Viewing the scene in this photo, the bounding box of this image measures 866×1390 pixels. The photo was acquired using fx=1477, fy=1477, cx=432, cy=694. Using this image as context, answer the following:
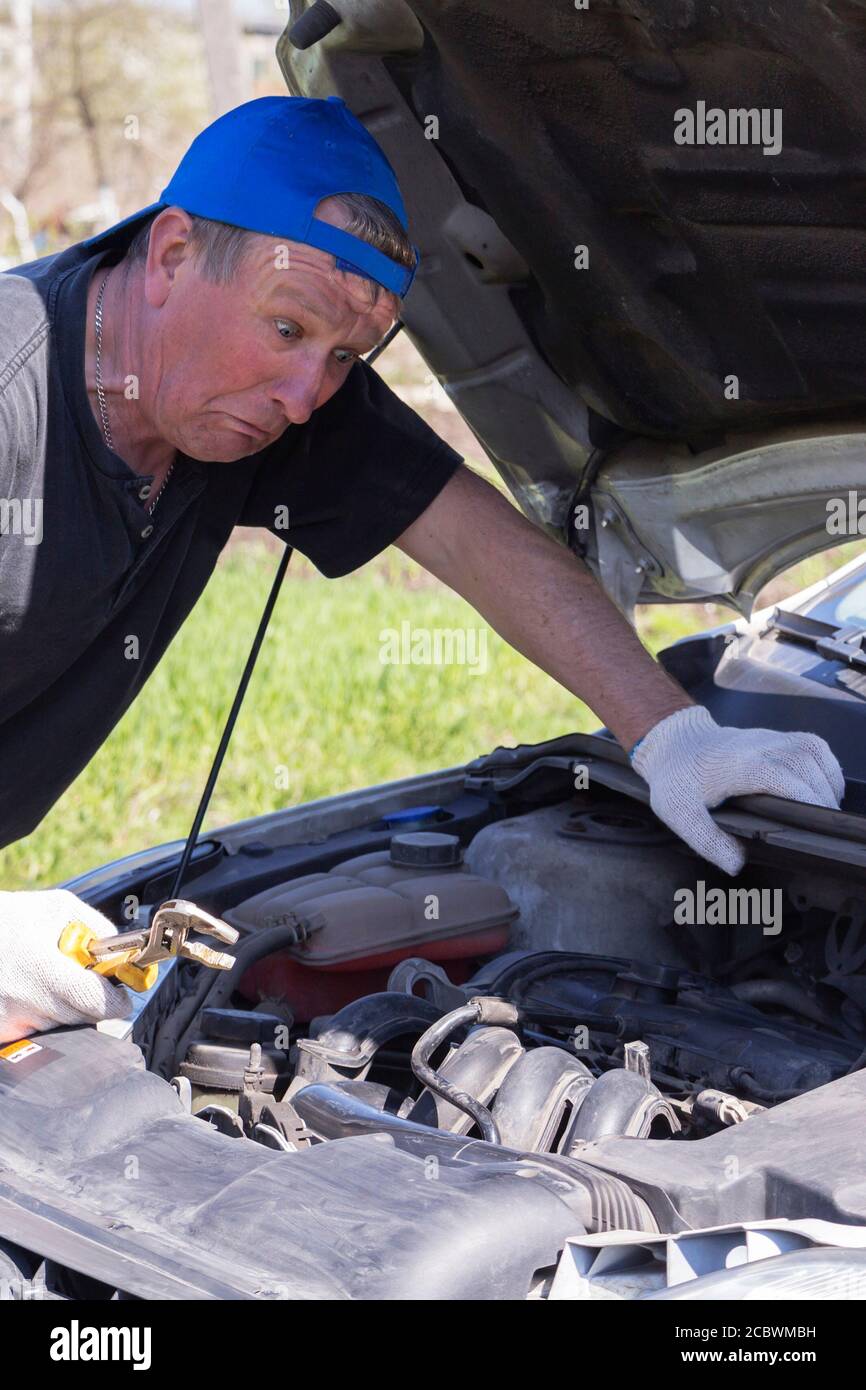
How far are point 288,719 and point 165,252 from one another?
4249 mm

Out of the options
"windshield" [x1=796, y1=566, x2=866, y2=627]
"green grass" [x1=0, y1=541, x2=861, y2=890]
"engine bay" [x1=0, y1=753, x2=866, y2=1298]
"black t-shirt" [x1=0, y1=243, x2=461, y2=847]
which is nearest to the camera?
"engine bay" [x1=0, y1=753, x2=866, y2=1298]

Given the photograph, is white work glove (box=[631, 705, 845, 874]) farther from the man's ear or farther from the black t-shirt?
the man's ear

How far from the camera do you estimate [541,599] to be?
2652 millimetres

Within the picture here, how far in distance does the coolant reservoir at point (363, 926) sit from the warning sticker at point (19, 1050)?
549 millimetres

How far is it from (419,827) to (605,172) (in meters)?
1.32

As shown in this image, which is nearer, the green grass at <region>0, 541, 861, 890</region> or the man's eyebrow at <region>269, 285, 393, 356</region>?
the man's eyebrow at <region>269, 285, 393, 356</region>

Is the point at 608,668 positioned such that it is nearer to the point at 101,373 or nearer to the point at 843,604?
the point at 843,604

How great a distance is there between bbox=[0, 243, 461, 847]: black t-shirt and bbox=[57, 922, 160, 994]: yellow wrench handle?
1.73 ft

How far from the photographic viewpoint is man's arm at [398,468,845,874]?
235 centimetres

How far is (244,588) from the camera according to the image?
313 inches
